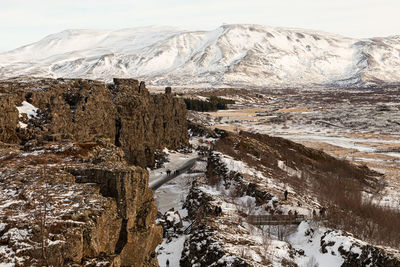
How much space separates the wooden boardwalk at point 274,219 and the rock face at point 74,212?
50.2 feet

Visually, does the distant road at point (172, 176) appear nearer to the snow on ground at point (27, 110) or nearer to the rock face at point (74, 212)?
the snow on ground at point (27, 110)

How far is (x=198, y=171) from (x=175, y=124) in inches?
1121

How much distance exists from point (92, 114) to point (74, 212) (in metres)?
41.2

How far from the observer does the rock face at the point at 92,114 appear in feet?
135

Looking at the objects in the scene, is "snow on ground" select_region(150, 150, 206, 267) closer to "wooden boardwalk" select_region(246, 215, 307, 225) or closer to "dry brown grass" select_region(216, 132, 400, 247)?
"wooden boardwalk" select_region(246, 215, 307, 225)

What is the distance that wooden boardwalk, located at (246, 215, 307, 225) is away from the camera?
33844 mm

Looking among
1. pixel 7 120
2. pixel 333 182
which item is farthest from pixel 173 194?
pixel 333 182

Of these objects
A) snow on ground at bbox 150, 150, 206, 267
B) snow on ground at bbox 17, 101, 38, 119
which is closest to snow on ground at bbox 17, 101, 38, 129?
snow on ground at bbox 17, 101, 38, 119

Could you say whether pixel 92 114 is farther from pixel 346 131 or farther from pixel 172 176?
pixel 346 131

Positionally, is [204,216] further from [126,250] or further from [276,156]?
[276,156]

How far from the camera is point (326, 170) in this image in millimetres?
62594

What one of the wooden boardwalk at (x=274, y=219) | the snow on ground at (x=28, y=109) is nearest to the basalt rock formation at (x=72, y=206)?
the snow on ground at (x=28, y=109)

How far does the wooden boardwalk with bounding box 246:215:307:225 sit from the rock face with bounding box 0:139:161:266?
15.3 m

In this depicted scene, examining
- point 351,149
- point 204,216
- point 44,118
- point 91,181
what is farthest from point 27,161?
point 351,149
